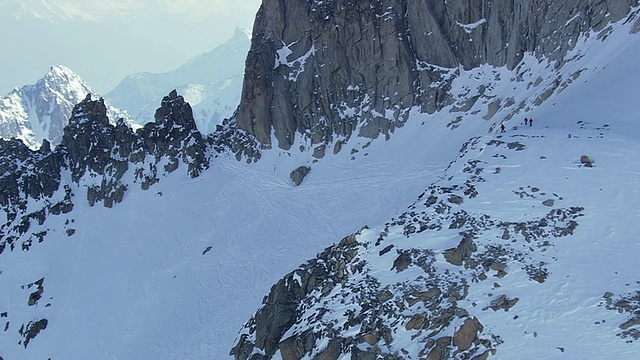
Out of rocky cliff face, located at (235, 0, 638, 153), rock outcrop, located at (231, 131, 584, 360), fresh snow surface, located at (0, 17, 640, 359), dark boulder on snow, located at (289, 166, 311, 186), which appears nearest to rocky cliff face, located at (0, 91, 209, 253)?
fresh snow surface, located at (0, 17, 640, 359)

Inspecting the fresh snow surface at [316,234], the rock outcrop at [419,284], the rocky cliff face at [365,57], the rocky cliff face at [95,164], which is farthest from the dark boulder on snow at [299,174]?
the rock outcrop at [419,284]

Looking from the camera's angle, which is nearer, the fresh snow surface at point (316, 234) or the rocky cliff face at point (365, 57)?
the fresh snow surface at point (316, 234)

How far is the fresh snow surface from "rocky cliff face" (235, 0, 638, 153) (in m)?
3.44

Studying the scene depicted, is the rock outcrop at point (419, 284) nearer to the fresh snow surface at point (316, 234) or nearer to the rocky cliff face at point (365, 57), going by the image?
the fresh snow surface at point (316, 234)

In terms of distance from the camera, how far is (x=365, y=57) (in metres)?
64.6

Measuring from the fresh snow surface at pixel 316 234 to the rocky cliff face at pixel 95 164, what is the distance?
78.2 inches

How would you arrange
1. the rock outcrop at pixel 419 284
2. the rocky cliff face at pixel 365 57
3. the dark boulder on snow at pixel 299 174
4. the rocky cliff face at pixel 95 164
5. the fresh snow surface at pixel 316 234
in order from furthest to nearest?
1. the rocky cliff face at pixel 95 164
2. the dark boulder on snow at pixel 299 174
3. the rocky cliff face at pixel 365 57
4. the fresh snow surface at pixel 316 234
5. the rock outcrop at pixel 419 284

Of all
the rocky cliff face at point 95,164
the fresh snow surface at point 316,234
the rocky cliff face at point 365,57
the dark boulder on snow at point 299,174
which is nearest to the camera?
the fresh snow surface at point 316,234

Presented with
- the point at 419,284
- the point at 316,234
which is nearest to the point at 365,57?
the point at 316,234

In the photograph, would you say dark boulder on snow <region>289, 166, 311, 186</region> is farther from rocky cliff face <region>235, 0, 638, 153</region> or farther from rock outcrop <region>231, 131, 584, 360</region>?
rock outcrop <region>231, 131, 584, 360</region>

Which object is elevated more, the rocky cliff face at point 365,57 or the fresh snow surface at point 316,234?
the rocky cliff face at point 365,57

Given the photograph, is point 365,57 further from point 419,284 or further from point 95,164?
point 419,284

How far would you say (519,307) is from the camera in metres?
20.2

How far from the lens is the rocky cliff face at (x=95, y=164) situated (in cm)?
6744
